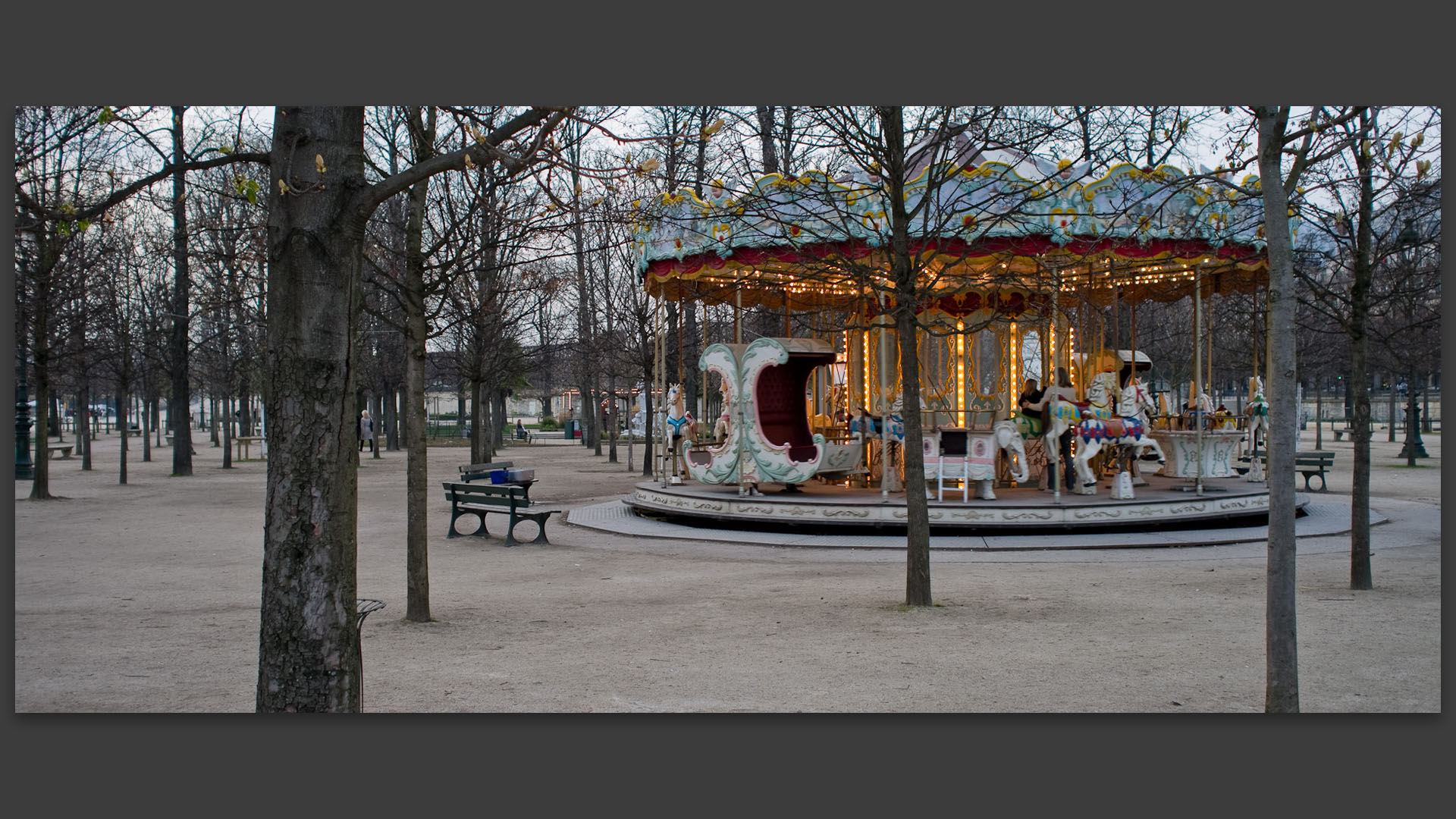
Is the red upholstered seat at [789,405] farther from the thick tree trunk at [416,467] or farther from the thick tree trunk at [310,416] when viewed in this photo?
the thick tree trunk at [310,416]

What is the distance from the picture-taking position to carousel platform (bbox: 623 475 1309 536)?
1466cm

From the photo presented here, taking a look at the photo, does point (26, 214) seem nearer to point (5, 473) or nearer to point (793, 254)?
point (5, 473)

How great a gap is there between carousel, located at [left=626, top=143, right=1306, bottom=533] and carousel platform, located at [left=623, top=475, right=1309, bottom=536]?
35 millimetres

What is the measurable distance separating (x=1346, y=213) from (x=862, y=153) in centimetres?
428

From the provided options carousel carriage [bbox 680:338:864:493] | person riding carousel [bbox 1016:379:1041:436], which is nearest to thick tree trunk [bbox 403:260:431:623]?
carousel carriage [bbox 680:338:864:493]

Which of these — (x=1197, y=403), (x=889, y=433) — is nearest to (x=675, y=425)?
(x=889, y=433)

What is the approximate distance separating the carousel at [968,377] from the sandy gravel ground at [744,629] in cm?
200

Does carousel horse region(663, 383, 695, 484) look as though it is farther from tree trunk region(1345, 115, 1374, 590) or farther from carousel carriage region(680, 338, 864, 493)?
tree trunk region(1345, 115, 1374, 590)

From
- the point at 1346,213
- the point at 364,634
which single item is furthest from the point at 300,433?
the point at 1346,213

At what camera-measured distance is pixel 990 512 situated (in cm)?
1470

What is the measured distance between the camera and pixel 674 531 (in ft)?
Result: 50.3

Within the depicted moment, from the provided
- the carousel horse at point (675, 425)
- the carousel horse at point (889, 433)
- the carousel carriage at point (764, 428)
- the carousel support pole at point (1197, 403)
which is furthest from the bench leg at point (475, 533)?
the carousel support pole at point (1197, 403)

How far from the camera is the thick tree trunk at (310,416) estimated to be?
4.44m

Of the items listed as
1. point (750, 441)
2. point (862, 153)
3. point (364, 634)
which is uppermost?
point (862, 153)
